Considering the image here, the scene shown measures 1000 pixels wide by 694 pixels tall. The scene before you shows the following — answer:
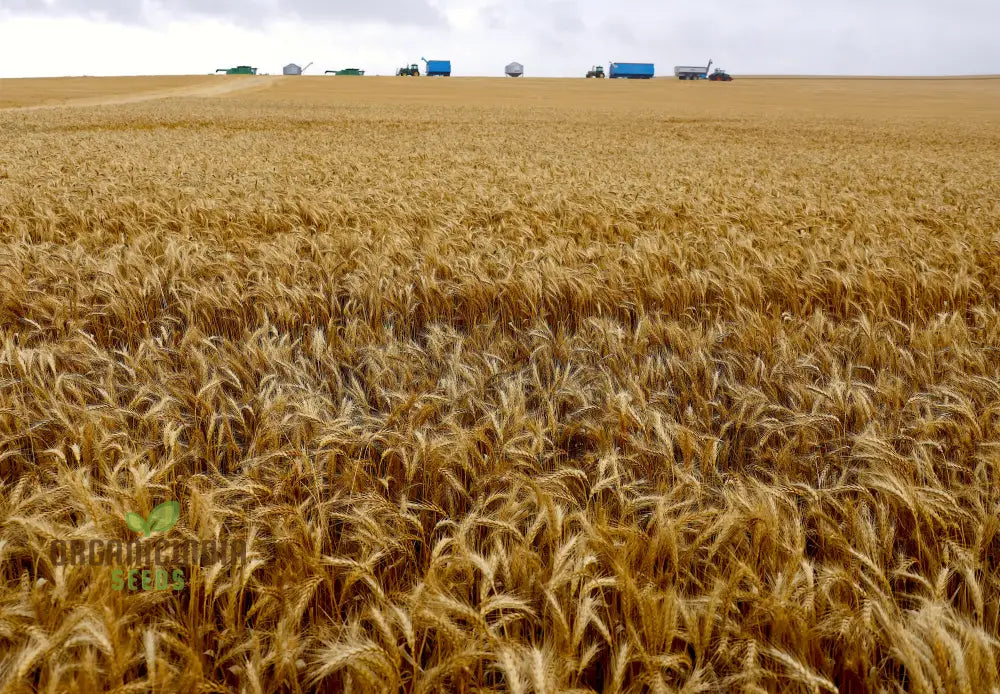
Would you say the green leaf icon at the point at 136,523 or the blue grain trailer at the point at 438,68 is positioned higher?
the blue grain trailer at the point at 438,68

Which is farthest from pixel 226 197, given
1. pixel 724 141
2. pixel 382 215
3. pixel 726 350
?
pixel 724 141

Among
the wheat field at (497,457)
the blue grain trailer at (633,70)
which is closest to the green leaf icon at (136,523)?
the wheat field at (497,457)

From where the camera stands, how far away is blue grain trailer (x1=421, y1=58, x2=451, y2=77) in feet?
333

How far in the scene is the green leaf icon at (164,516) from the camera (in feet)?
4.76

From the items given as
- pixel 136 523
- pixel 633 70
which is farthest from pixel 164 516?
pixel 633 70

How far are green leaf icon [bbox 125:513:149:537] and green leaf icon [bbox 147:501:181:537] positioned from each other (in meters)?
0.01

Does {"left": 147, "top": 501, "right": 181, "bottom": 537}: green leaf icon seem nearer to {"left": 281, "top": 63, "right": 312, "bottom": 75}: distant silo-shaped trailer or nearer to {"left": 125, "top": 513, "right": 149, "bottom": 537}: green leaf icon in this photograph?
{"left": 125, "top": 513, "right": 149, "bottom": 537}: green leaf icon

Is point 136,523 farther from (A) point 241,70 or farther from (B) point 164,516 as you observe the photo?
(A) point 241,70

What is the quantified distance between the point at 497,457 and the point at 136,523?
3.13 ft

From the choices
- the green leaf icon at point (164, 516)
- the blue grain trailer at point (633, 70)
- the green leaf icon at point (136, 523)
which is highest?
the blue grain trailer at point (633, 70)

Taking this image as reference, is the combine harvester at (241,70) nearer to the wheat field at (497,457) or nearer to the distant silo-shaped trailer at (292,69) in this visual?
the distant silo-shaped trailer at (292,69)

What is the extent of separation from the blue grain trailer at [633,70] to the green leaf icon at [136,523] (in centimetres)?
10945

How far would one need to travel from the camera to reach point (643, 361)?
2.72 m

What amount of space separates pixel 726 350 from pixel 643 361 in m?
0.42
